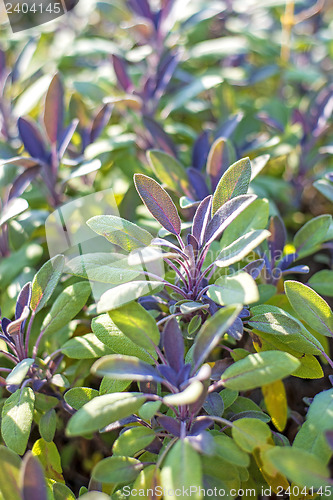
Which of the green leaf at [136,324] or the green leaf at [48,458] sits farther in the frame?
the green leaf at [48,458]

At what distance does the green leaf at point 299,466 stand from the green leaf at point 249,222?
1.41ft

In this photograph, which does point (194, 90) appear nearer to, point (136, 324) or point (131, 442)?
point (136, 324)

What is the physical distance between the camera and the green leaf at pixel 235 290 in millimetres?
668

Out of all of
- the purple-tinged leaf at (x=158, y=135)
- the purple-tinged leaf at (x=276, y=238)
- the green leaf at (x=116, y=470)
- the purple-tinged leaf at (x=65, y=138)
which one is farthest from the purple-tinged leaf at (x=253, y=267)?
the purple-tinged leaf at (x=65, y=138)

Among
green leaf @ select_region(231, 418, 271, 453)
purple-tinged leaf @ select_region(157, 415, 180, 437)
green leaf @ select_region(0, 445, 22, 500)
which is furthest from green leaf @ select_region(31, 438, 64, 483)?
green leaf @ select_region(231, 418, 271, 453)

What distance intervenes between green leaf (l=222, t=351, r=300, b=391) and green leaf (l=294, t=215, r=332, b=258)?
15.5 inches

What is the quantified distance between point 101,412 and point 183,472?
14cm

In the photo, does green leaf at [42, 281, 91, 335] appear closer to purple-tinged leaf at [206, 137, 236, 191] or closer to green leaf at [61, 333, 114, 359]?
green leaf at [61, 333, 114, 359]

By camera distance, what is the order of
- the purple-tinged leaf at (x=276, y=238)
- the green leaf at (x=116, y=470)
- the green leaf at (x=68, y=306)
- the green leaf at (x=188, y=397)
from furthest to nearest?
the purple-tinged leaf at (x=276, y=238) < the green leaf at (x=68, y=306) < the green leaf at (x=116, y=470) < the green leaf at (x=188, y=397)

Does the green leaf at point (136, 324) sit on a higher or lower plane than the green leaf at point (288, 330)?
higher

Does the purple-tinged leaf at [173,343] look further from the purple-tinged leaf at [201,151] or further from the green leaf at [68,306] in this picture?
the purple-tinged leaf at [201,151]

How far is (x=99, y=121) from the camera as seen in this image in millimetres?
1336

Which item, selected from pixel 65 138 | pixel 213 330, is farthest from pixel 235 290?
pixel 65 138

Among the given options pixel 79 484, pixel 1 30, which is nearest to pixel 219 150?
pixel 79 484
